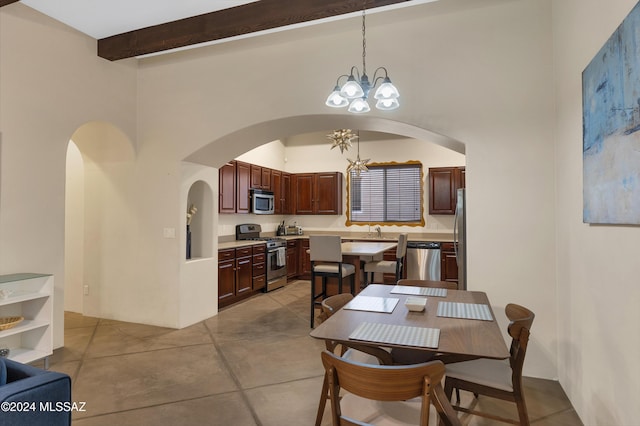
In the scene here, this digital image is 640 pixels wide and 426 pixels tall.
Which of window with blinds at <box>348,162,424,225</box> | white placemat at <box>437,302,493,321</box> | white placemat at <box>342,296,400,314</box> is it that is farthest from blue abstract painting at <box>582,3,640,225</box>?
window with blinds at <box>348,162,424,225</box>

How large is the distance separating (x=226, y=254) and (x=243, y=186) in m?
1.52

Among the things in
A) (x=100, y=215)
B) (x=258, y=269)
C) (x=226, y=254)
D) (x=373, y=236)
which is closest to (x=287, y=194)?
(x=373, y=236)

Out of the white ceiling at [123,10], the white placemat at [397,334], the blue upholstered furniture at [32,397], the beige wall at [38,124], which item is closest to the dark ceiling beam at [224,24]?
the white ceiling at [123,10]

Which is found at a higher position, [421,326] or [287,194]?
[287,194]

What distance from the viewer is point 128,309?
14.9ft

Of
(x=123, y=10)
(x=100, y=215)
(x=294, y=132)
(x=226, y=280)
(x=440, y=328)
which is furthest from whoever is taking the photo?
(x=226, y=280)

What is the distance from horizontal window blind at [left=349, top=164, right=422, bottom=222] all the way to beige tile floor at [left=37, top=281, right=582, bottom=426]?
11.7ft

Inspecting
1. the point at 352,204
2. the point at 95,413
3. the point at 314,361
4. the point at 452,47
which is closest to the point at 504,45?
the point at 452,47

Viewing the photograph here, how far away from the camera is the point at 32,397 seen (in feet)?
4.77

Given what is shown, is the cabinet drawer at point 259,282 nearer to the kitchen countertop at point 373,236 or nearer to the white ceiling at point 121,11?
the kitchen countertop at point 373,236

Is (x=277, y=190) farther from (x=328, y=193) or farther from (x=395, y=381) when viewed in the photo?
(x=395, y=381)

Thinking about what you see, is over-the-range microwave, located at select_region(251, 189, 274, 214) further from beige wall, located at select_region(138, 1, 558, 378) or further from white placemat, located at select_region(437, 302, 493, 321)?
white placemat, located at select_region(437, 302, 493, 321)

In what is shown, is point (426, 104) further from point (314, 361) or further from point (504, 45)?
point (314, 361)

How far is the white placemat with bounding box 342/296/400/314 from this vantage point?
2.25 m
